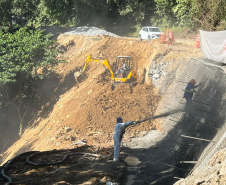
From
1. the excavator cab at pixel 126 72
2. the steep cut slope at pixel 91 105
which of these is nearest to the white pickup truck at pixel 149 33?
the steep cut slope at pixel 91 105

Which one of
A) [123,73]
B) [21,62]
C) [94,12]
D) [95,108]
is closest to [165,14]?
[94,12]

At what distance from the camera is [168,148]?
14109mm

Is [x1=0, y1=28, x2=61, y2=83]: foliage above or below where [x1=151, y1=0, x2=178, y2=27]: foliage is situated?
below

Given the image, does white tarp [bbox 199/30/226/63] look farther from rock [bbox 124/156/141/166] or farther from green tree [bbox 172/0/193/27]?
green tree [bbox 172/0/193/27]

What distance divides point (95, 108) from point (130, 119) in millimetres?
2193

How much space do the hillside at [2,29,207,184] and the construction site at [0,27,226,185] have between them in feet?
0.13

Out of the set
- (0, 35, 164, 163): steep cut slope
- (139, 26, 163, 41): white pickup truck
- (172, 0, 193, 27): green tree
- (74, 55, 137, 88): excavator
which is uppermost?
(172, 0, 193, 27): green tree

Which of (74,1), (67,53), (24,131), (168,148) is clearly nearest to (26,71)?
(24,131)

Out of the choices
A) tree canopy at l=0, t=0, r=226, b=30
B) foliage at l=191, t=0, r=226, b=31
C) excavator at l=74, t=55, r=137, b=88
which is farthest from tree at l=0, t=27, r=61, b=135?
foliage at l=191, t=0, r=226, b=31

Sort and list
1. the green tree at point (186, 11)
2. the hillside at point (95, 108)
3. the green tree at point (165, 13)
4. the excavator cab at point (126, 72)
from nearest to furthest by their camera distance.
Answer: the hillside at point (95, 108) < the excavator cab at point (126, 72) < the green tree at point (186, 11) < the green tree at point (165, 13)

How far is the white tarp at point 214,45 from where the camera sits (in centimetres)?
1480

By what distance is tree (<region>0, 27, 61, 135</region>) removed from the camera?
2400cm

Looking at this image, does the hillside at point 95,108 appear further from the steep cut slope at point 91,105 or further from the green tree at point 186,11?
the green tree at point 186,11

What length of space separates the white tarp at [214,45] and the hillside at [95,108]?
220 cm
